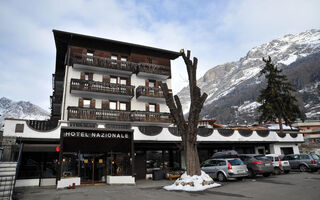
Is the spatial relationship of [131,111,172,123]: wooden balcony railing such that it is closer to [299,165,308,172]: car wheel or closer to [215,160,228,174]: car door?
[215,160,228,174]: car door

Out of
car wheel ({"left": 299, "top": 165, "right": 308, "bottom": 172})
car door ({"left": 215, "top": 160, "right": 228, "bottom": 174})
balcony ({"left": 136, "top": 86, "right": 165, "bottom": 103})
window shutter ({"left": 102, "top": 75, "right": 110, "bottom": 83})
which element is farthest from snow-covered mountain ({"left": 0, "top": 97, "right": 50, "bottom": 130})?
car wheel ({"left": 299, "top": 165, "right": 308, "bottom": 172})

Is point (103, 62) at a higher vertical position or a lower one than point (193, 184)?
higher

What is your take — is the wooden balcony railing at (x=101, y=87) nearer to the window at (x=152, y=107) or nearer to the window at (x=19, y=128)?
the window at (x=152, y=107)

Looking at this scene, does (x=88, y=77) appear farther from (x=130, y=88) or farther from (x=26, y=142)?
(x=26, y=142)

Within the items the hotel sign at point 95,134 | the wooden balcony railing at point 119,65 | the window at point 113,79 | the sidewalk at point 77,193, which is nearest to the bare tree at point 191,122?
the sidewalk at point 77,193

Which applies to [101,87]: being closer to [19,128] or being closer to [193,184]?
[19,128]

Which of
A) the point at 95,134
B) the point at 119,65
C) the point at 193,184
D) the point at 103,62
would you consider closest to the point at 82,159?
the point at 95,134

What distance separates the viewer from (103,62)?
25.8 meters

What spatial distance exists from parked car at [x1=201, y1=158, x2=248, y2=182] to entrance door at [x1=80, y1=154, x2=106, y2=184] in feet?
28.4

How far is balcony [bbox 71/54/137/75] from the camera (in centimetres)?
2453

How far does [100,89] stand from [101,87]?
0.85 ft

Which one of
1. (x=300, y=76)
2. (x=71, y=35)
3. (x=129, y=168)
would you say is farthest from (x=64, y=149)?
(x=300, y=76)

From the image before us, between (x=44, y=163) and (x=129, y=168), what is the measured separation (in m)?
7.04

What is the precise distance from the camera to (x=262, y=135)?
1047 inches
